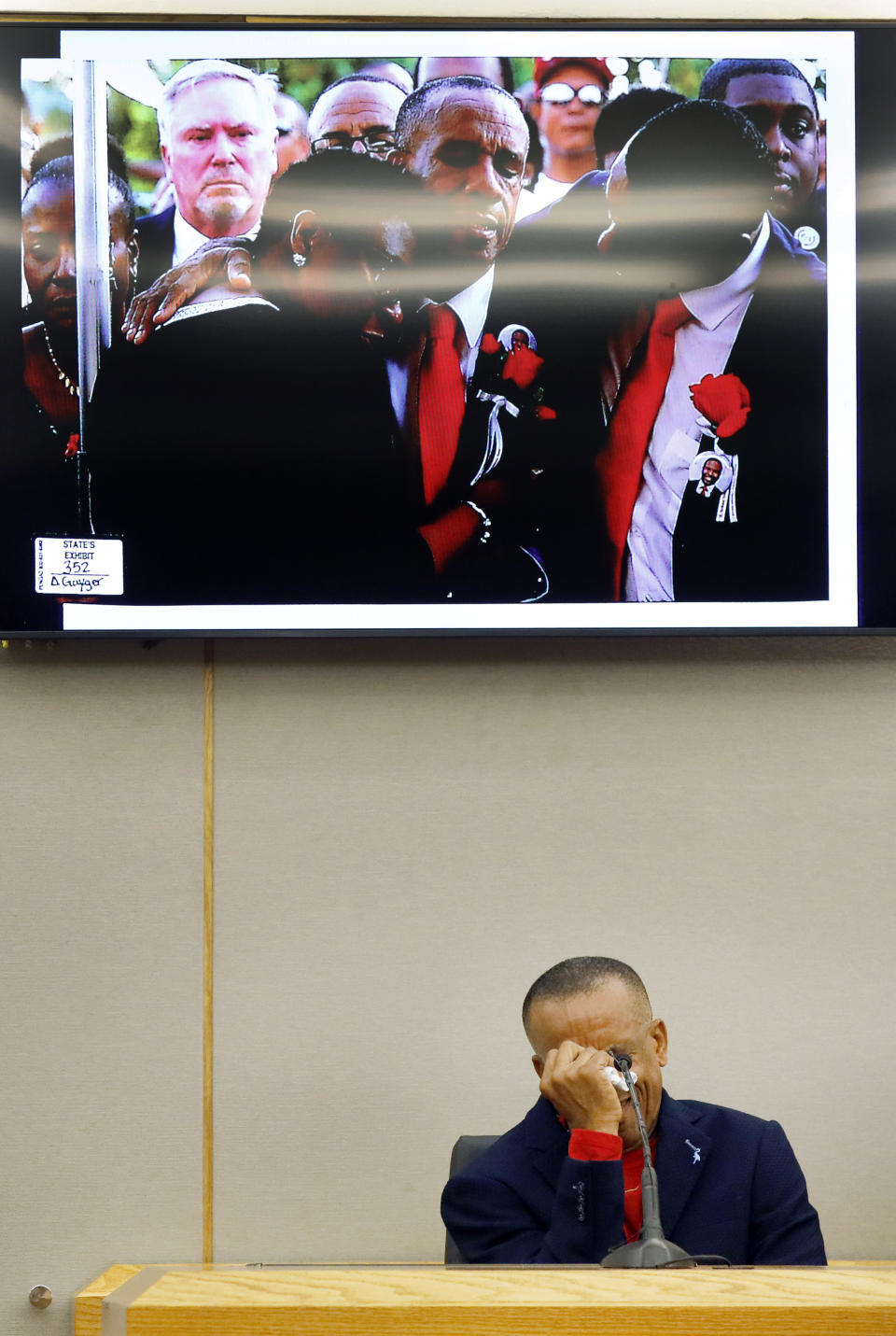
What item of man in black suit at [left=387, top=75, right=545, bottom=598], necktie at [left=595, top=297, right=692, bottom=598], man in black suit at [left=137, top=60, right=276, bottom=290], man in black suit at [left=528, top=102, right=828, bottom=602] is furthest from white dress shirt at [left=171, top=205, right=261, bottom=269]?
necktie at [left=595, top=297, right=692, bottom=598]

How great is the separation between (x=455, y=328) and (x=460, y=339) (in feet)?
0.08

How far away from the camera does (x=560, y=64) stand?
2568 mm

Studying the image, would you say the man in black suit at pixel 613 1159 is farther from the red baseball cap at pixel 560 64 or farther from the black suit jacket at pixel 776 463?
the red baseball cap at pixel 560 64

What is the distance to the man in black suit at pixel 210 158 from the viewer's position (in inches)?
101

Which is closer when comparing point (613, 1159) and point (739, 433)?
point (613, 1159)

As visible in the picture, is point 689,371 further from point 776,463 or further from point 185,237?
point 185,237

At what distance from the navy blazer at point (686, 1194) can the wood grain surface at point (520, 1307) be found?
86 cm

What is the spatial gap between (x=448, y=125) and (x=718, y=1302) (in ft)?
7.57

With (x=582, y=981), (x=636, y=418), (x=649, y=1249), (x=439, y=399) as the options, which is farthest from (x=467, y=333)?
(x=649, y=1249)

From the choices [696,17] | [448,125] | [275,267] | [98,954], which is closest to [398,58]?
[448,125]

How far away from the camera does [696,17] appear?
2.68 metres

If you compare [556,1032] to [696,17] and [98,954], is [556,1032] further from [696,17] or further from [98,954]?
[696,17]

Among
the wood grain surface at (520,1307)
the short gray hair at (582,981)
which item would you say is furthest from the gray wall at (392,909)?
the wood grain surface at (520,1307)

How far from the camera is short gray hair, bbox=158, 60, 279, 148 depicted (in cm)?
256
